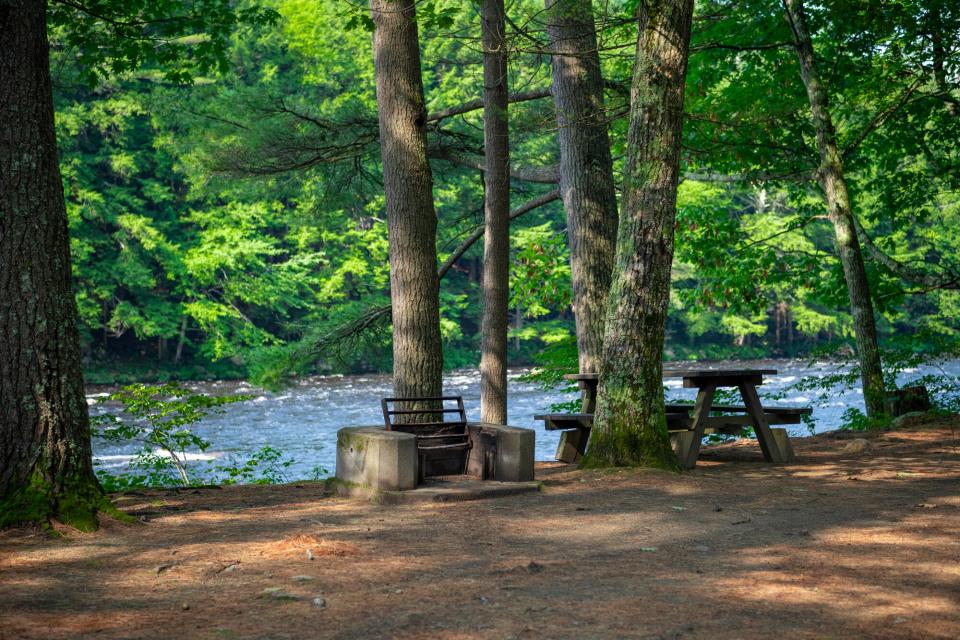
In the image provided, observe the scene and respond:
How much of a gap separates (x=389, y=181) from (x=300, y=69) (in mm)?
31482

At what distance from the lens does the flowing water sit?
1598cm

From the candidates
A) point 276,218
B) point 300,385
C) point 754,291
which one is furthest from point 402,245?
point 276,218

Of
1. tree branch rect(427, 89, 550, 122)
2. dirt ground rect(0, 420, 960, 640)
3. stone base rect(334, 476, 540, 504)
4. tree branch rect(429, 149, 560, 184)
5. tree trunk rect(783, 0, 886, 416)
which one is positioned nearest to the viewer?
dirt ground rect(0, 420, 960, 640)

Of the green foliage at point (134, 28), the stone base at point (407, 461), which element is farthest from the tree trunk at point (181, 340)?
the stone base at point (407, 461)

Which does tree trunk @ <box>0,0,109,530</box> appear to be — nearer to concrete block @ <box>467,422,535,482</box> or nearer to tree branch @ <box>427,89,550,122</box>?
concrete block @ <box>467,422,535,482</box>

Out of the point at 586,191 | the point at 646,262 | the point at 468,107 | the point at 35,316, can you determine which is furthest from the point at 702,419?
the point at 35,316

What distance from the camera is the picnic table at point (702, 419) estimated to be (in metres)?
8.10

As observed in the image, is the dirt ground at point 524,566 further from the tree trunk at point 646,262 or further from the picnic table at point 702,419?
the picnic table at point 702,419

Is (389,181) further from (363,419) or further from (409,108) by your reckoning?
(363,419)

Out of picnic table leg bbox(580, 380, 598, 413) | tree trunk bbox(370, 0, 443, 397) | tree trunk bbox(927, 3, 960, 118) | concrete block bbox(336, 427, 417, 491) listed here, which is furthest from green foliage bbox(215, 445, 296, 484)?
tree trunk bbox(927, 3, 960, 118)

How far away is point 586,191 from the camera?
1101cm

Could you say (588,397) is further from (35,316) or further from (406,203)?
(35,316)

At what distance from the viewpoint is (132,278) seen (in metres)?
31.0

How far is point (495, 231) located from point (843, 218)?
441 centimetres
